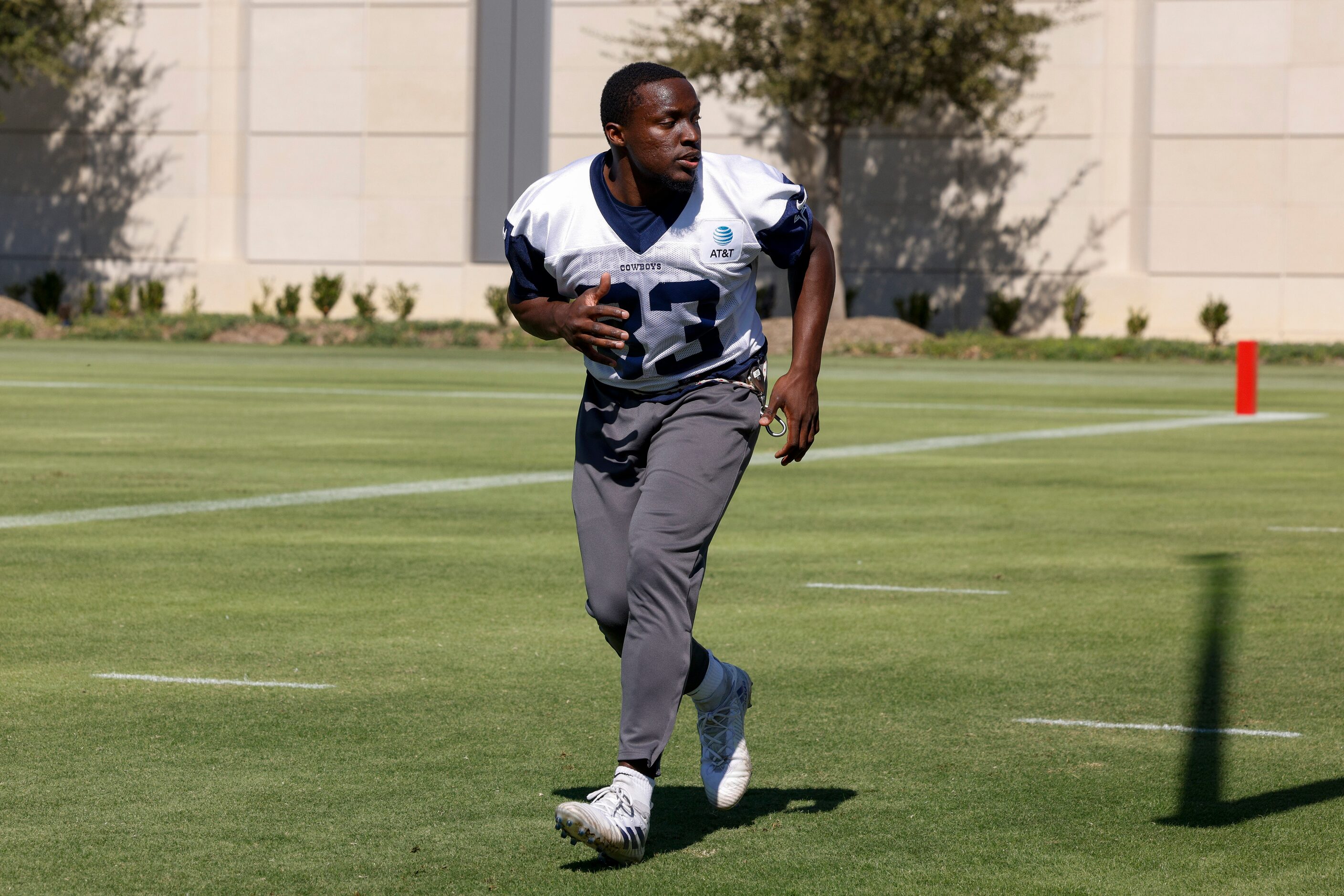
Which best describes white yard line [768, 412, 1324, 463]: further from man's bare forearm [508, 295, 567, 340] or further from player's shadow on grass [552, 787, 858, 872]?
man's bare forearm [508, 295, 567, 340]

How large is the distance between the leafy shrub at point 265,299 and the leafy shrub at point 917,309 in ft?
47.2

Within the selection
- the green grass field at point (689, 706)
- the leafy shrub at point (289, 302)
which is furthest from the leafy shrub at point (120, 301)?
the green grass field at point (689, 706)

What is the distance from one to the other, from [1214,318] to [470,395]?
76.5 ft

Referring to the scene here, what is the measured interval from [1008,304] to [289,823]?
4086cm

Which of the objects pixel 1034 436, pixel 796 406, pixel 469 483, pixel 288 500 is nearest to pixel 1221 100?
pixel 1034 436

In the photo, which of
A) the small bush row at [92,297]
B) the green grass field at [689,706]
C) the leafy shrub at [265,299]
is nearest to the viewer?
the green grass field at [689,706]

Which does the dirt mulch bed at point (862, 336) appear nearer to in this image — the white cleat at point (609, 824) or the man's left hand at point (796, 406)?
the man's left hand at point (796, 406)

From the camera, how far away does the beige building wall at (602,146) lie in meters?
43.6

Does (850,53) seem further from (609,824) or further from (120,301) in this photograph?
(609,824)

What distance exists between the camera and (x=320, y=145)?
48.6 meters

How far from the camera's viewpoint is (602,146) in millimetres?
47844

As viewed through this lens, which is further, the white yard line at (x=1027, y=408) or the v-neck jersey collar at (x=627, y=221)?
the white yard line at (x=1027, y=408)

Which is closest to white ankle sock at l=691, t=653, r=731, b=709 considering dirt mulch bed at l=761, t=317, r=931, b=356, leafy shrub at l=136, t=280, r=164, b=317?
dirt mulch bed at l=761, t=317, r=931, b=356

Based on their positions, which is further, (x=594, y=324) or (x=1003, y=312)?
(x=1003, y=312)
